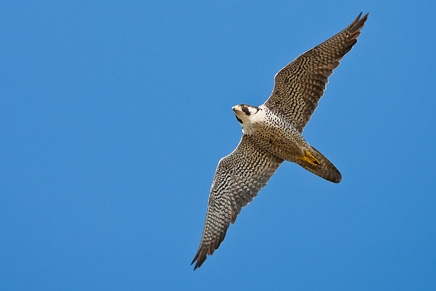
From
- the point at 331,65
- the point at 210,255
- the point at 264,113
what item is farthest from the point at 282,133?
the point at 210,255

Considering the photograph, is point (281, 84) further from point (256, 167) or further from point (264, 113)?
point (256, 167)

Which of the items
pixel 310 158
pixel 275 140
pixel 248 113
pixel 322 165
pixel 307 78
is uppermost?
pixel 307 78

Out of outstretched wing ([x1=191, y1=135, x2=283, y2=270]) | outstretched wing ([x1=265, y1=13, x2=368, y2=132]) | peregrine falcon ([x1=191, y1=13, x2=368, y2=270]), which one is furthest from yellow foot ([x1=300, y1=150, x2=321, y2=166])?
outstretched wing ([x1=191, y1=135, x2=283, y2=270])

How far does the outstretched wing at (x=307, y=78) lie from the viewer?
11.3 meters

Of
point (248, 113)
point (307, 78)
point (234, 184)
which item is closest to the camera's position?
point (248, 113)

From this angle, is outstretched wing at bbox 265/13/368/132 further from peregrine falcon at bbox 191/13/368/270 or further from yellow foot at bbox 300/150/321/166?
yellow foot at bbox 300/150/321/166

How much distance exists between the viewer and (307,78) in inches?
450

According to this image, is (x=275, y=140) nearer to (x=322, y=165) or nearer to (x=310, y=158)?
(x=310, y=158)

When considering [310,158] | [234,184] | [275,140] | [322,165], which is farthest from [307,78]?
[234,184]

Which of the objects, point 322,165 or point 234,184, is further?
point 234,184

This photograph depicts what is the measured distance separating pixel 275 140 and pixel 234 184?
41.5 inches

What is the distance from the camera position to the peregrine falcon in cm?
1135

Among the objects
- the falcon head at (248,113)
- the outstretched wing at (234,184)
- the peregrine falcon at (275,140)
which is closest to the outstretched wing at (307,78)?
the peregrine falcon at (275,140)

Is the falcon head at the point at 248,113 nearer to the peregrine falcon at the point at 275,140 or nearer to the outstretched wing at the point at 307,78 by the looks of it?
the peregrine falcon at the point at 275,140
